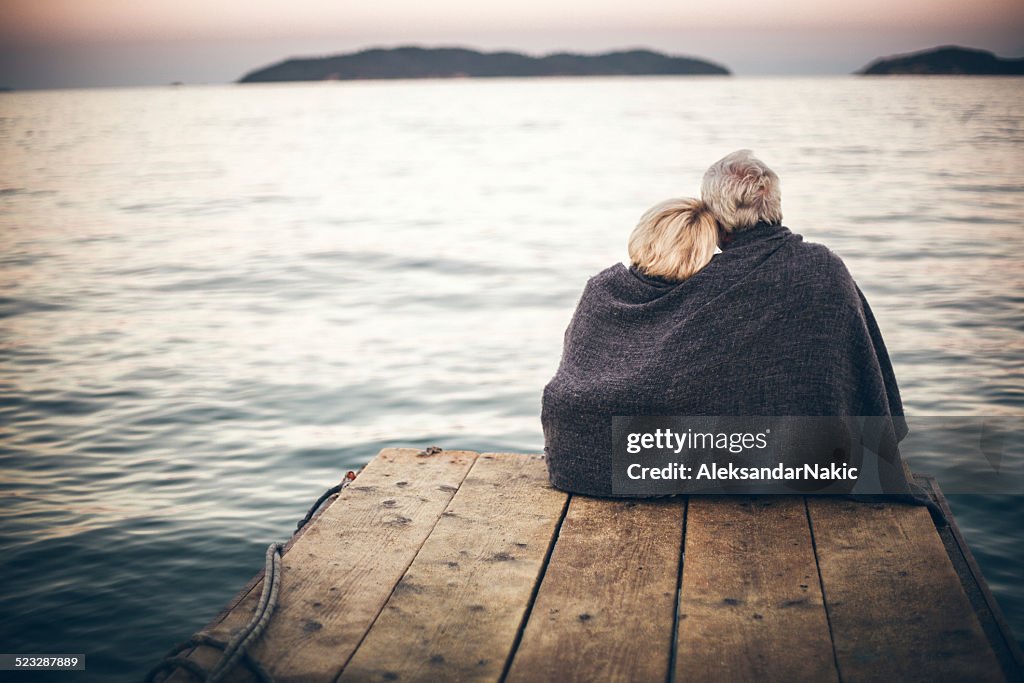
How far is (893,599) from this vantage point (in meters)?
2.61

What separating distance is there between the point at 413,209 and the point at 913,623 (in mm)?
19790

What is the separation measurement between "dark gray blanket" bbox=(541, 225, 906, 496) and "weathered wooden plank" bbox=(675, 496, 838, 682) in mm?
358

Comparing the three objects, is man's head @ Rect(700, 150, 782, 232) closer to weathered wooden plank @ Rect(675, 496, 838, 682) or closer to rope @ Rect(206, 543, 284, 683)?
weathered wooden plank @ Rect(675, 496, 838, 682)

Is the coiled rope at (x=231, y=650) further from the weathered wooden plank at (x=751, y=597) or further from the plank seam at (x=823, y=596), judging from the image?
the plank seam at (x=823, y=596)

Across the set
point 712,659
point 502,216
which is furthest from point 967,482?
point 502,216

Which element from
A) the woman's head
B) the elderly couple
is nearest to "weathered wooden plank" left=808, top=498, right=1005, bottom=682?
the elderly couple

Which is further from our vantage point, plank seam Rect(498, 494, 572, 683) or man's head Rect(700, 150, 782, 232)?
man's head Rect(700, 150, 782, 232)

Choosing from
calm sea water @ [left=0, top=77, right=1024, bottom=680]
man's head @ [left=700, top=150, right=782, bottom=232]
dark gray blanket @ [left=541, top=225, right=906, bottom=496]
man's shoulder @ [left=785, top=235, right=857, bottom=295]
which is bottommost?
calm sea water @ [left=0, top=77, right=1024, bottom=680]

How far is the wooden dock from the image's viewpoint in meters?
2.32

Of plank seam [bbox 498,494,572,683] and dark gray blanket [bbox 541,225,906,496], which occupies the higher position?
dark gray blanket [bbox 541,225,906,496]

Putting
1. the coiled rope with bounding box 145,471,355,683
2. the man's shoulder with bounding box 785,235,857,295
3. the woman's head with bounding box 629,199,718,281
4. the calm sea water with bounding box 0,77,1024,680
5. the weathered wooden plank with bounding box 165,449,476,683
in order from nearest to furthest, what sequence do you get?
the coiled rope with bounding box 145,471,355,683 < the weathered wooden plank with bounding box 165,449,476,683 < the man's shoulder with bounding box 785,235,857,295 < the woman's head with bounding box 629,199,718,281 < the calm sea water with bounding box 0,77,1024,680

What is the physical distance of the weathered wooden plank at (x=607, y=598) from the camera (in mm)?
2324

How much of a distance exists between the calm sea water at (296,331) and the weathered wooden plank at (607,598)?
2.27m

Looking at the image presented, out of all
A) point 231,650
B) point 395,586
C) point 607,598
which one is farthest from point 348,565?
point 607,598
